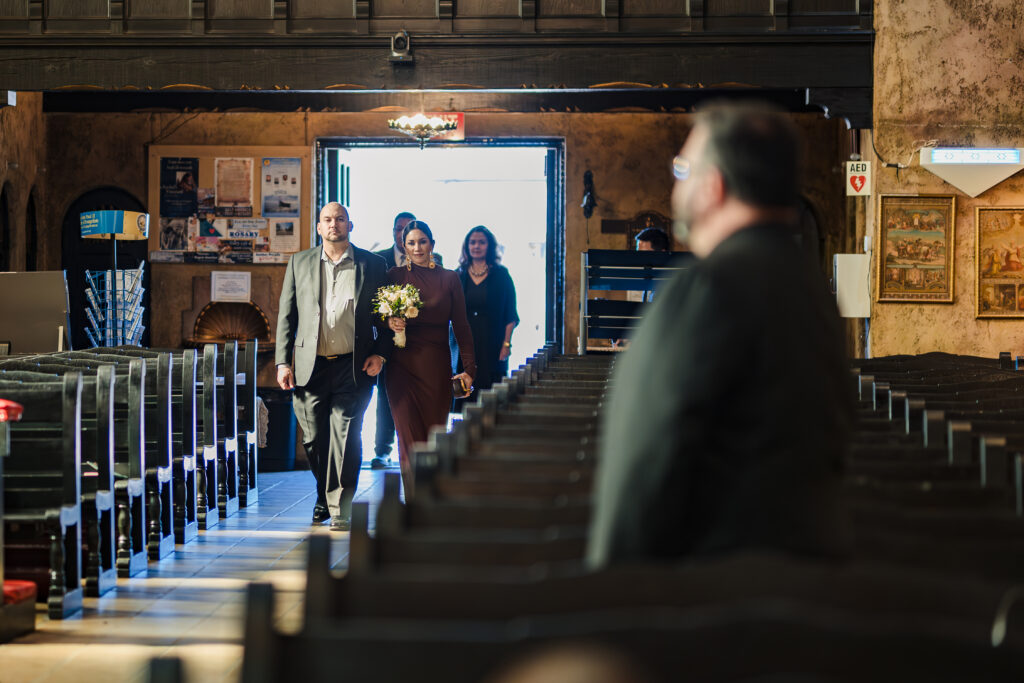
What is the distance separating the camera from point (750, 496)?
1.84 meters

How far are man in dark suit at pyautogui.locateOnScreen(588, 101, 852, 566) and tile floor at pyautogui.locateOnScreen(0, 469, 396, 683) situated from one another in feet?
7.52

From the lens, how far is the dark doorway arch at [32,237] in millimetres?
11438

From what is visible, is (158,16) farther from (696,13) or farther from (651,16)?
(696,13)

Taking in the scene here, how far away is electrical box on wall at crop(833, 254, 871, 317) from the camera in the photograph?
29.7 feet

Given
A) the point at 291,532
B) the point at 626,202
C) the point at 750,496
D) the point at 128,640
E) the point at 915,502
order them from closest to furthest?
1. the point at 750,496
2. the point at 915,502
3. the point at 128,640
4. the point at 291,532
5. the point at 626,202

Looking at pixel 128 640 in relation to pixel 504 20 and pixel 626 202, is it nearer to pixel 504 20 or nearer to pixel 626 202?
pixel 504 20

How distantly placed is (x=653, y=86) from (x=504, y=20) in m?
1.40

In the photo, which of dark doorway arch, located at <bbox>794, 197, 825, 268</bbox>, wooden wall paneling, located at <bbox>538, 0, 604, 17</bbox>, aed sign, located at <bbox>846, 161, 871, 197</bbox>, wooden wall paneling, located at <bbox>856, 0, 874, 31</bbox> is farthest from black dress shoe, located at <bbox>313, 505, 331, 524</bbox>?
dark doorway arch, located at <bbox>794, 197, 825, 268</bbox>

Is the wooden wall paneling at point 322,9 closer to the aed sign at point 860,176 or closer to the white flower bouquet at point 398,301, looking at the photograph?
the white flower bouquet at point 398,301

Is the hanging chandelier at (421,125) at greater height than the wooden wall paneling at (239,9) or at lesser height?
lesser

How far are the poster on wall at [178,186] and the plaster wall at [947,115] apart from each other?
6962mm

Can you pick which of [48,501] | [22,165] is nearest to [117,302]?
[22,165]

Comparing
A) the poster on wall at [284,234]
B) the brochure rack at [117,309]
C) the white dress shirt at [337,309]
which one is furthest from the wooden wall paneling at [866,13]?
the brochure rack at [117,309]

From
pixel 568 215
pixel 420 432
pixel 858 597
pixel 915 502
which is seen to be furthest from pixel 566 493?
pixel 568 215
